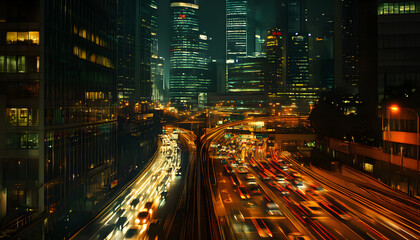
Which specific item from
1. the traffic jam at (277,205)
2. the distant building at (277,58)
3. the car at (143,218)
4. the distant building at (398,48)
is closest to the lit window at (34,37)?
the car at (143,218)

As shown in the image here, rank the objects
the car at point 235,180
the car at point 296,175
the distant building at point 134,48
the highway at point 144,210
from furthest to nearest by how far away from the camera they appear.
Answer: the distant building at point 134,48 < the car at point 296,175 < the car at point 235,180 < the highway at point 144,210

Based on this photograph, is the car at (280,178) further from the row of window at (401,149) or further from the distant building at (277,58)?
the distant building at (277,58)

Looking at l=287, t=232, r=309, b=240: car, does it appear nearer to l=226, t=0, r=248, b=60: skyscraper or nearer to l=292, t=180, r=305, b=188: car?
l=292, t=180, r=305, b=188: car

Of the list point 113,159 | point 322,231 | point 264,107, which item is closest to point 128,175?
point 113,159

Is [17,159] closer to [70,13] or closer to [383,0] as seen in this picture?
[70,13]

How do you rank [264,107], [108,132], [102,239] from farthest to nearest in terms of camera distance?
[264,107]
[108,132]
[102,239]

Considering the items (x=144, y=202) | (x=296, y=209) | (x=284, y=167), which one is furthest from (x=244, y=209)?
(x=284, y=167)
